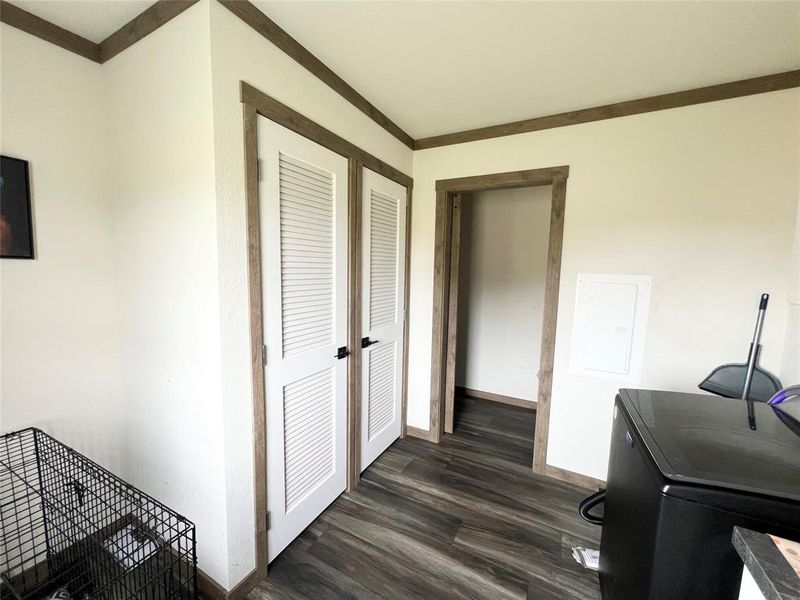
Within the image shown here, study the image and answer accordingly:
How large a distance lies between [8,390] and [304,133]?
5.37ft

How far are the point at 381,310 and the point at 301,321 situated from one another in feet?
2.49

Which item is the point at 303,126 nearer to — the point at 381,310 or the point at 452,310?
the point at 381,310

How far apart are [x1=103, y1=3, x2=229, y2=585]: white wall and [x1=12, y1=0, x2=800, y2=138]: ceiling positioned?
29 cm

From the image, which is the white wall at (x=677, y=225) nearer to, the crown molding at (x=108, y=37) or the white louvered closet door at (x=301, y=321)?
the white louvered closet door at (x=301, y=321)

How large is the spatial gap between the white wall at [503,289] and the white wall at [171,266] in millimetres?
2626

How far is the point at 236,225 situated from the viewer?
4.08ft

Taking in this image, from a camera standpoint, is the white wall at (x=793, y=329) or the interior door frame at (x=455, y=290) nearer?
the white wall at (x=793, y=329)

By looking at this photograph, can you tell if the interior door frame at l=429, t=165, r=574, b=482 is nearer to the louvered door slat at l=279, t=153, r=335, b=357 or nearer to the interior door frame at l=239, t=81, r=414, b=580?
the interior door frame at l=239, t=81, r=414, b=580

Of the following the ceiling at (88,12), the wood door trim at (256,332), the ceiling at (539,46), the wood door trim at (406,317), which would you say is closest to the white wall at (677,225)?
the ceiling at (539,46)

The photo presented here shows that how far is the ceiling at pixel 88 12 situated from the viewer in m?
1.21

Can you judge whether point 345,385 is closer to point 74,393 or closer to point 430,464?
point 430,464

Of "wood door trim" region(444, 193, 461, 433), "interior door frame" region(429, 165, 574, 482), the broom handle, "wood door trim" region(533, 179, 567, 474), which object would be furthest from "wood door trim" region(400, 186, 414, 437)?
the broom handle

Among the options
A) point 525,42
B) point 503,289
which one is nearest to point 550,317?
point 503,289

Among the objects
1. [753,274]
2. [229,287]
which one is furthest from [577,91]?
[229,287]
